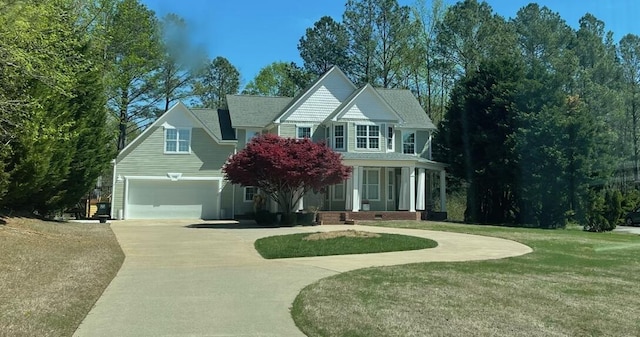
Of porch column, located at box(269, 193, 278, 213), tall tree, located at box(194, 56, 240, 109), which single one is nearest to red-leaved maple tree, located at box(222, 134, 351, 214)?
porch column, located at box(269, 193, 278, 213)

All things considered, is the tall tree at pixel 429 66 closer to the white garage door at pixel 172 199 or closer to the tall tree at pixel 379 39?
the tall tree at pixel 379 39

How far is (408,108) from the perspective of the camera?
34.3 m

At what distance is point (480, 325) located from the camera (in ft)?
21.9

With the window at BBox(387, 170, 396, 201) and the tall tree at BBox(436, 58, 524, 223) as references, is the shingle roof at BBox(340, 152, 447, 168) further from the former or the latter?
the tall tree at BBox(436, 58, 524, 223)

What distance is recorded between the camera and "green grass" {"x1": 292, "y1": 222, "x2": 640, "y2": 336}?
6.59m

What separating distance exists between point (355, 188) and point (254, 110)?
928 cm

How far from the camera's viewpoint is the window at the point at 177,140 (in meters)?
30.1

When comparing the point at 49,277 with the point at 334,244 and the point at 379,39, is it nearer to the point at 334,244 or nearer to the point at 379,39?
the point at 334,244

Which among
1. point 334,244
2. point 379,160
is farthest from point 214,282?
point 379,160

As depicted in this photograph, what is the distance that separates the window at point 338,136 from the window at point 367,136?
855mm

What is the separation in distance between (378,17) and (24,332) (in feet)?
141

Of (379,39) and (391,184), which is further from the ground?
(379,39)

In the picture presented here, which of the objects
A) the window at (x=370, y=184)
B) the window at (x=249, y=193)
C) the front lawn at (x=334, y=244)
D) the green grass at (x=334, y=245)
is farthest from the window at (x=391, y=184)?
the green grass at (x=334, y=245)

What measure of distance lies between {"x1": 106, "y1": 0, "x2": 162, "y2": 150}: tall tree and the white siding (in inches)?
499
